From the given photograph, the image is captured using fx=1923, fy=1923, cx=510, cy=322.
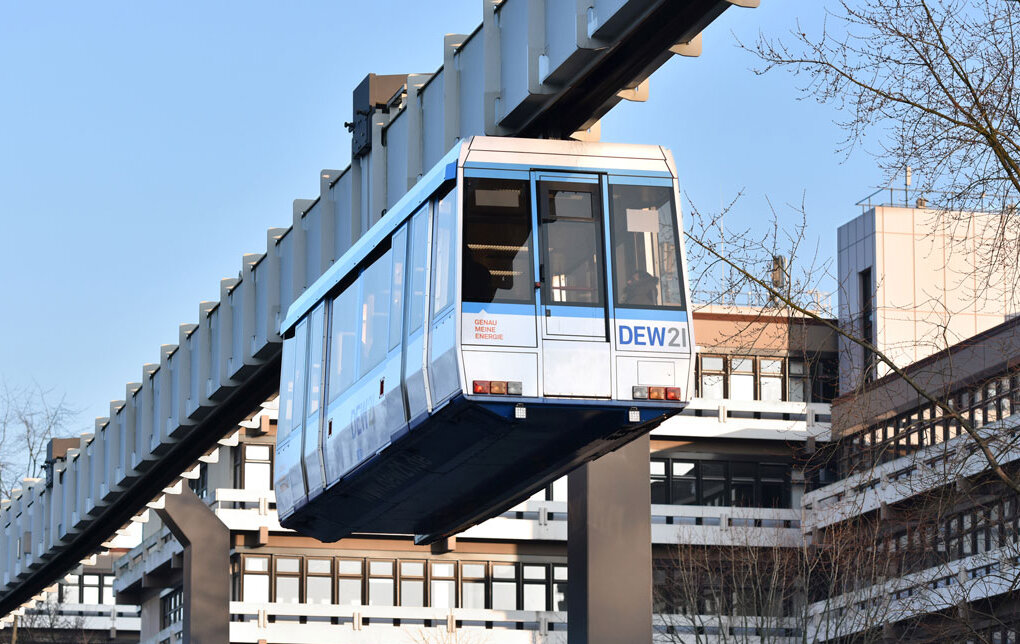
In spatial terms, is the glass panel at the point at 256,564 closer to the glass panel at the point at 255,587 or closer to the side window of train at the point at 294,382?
the glass panel at the point at 255,587

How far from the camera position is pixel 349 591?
5984cm

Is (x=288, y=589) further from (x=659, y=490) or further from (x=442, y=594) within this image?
(x=659, y=490)

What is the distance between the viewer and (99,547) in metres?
41.0

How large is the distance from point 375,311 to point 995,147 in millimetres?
6265

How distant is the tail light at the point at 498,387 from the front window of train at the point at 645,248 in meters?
1.21

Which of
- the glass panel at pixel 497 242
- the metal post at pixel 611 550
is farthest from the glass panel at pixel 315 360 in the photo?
the glass panel at pixel 497 242

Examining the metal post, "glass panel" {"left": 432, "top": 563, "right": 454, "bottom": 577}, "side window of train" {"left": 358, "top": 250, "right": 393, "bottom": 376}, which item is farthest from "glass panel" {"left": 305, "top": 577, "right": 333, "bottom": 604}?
the metal post

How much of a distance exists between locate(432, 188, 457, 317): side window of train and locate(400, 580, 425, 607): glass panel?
44373 mm

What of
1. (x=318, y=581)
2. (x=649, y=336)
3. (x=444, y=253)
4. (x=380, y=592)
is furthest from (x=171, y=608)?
(x=649, y=336)

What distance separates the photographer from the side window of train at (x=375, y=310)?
18.5 m

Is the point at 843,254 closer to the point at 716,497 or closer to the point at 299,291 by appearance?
the point at 716,497

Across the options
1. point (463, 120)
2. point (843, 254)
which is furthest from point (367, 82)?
point (843, 254)

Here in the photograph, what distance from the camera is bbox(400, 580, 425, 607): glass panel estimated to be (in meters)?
60.3

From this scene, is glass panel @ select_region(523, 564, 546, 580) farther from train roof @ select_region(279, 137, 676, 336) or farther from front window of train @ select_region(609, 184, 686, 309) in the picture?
front window of train @ select_region(609, 184, 686, 309)
